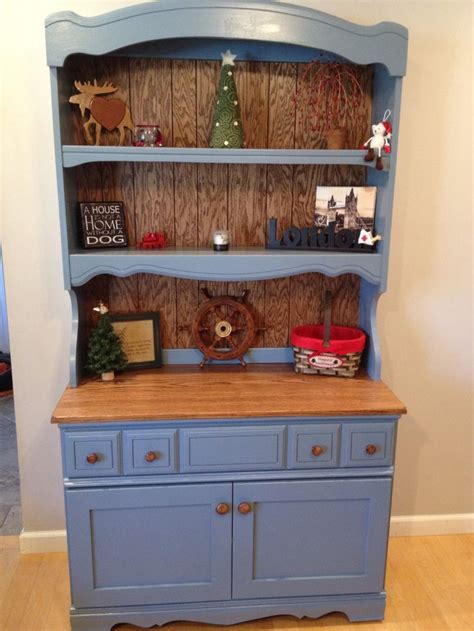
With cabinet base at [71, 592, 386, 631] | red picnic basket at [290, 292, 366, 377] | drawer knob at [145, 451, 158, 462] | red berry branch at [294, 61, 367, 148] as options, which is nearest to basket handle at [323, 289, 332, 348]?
red picnic basket at [290, 292, 366, 377]

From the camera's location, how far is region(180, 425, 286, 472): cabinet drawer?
1.76m

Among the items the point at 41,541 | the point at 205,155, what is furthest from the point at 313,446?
the point at 41,541

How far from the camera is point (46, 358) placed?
2.15m

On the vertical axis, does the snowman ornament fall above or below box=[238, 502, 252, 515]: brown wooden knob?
above

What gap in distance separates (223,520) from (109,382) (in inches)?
23.6

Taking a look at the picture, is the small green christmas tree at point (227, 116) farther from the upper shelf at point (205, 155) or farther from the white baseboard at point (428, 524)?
the white baseboard at point (428, 524)

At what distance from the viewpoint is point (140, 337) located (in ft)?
6.84

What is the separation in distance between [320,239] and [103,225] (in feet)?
2.48

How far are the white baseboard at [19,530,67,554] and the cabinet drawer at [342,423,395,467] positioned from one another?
1.25m

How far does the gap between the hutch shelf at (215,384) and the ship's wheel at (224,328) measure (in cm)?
9

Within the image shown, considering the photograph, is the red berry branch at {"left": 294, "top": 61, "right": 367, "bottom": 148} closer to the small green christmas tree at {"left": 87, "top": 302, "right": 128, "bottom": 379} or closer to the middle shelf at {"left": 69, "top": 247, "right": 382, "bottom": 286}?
the middle shelf at {"left": 69, "top": 247, "right": 382, "bottom": 286}

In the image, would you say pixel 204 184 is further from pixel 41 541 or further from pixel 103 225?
pixel 41 541

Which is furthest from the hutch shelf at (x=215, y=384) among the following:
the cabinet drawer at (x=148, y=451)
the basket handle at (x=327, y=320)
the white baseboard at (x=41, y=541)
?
the white baseboard at (x=41, y=541)

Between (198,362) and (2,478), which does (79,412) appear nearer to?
(198,362)
